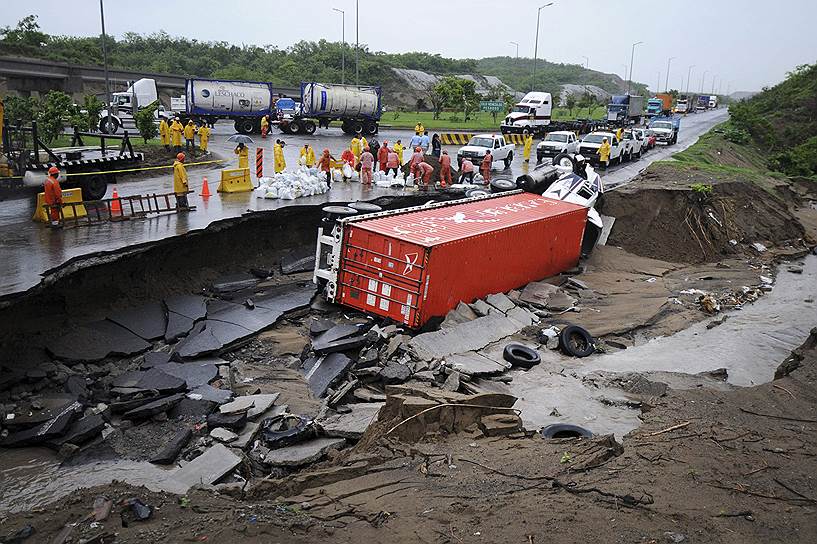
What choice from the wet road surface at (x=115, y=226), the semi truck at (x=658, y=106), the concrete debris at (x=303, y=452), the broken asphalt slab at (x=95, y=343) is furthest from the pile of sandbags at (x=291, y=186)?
the semi truck at (x=658, y=106)

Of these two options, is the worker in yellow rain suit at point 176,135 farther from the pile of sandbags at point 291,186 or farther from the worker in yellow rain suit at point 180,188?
the worker in yellow rain suit at point 180,188

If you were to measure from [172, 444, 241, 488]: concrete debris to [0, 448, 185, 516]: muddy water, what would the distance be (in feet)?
0.50

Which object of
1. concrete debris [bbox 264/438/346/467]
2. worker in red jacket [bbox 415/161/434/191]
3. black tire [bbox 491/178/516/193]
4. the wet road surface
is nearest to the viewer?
concrete debris [bbox 264/438/346/467]

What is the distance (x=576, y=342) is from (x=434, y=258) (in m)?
3.55

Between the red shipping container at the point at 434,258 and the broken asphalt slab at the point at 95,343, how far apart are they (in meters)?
4.08

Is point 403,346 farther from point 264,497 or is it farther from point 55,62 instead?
point 55,62

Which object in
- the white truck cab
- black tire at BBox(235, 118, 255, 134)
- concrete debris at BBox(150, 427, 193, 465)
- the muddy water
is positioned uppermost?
the white truck cab

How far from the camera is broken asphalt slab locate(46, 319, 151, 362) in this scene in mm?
10984

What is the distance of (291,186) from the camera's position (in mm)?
18938

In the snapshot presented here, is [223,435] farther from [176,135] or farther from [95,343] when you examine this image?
→ [176,135]

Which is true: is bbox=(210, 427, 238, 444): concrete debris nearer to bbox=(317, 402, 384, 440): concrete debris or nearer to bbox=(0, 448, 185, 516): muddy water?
bbox=(0, 448, 185, 516): muddy water

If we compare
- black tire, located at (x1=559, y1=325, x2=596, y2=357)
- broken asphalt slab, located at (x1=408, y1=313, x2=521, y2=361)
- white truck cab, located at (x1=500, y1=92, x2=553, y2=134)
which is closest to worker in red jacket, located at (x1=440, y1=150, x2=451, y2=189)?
broken asphalt slab, located at (x1=408, y1=313, x2=521, y2=361)

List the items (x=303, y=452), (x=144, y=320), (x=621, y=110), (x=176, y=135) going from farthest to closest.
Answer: (x=621, y=110) < (x=176, y=135) < (x=144, y=320) < (x=303, y=452)

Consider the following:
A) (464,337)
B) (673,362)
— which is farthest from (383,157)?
(673,362)
